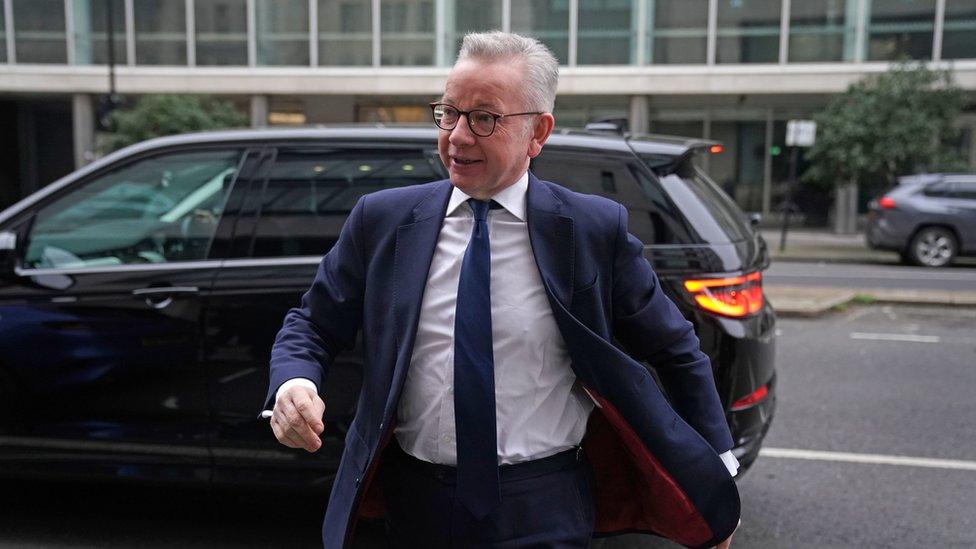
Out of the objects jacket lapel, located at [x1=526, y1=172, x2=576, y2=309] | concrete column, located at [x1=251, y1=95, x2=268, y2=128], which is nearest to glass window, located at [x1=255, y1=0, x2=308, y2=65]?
concrete column, located at [x1=251, y1=95, x2=268, y2=128]

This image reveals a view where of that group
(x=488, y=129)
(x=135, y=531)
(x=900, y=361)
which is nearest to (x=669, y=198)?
(x=488, y=129)

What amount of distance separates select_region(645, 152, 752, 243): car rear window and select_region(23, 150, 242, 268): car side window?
1870mm

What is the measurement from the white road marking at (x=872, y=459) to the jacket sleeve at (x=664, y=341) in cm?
358

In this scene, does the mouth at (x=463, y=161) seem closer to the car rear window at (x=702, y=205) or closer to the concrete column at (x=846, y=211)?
the car rear window at (x=702, y=205)

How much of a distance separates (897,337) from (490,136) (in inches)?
329

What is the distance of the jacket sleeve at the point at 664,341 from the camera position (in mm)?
1963

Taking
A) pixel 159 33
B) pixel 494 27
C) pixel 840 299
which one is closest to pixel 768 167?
pixel 494 27

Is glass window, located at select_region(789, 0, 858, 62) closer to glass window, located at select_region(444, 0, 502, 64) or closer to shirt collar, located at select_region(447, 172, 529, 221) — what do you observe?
glass window, located at select_region(444, 0, 502, 64)

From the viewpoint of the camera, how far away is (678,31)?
83.0 feet

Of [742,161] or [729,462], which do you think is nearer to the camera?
[729,462]

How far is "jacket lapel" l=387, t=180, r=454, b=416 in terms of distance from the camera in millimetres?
1882

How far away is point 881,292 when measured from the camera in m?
11.8

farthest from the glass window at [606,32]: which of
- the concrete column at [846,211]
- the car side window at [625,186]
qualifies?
the car side window at [625,186]

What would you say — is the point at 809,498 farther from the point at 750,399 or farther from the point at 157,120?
the point at 157,120
